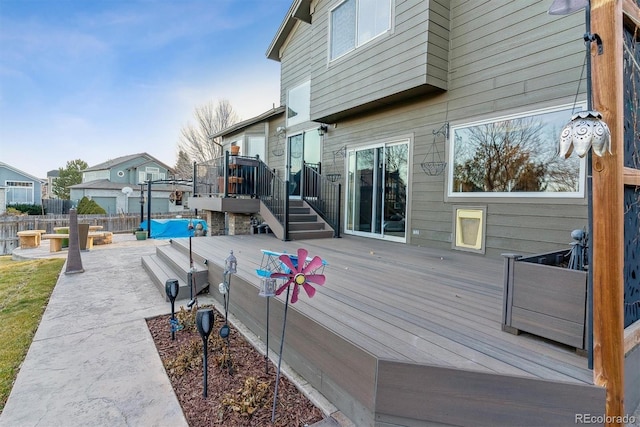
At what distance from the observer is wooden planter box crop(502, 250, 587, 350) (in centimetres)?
182

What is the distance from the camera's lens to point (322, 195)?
26.3 ft

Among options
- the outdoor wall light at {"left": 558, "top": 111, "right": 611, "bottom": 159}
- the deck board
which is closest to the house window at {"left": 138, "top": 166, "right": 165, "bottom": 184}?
the deck board

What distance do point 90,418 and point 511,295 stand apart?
9.70ft

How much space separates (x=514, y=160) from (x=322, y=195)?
14.5 ft

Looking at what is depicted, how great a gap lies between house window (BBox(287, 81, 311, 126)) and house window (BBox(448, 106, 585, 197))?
482cm

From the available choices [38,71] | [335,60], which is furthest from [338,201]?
[38,71]

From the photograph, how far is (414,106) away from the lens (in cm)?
595

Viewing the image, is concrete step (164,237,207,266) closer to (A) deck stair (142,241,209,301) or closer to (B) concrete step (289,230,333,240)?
(A) deck stair (142,241,209,301)

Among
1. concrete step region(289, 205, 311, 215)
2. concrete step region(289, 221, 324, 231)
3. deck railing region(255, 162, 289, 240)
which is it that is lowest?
concrete step region(289, 221, 324, 231)

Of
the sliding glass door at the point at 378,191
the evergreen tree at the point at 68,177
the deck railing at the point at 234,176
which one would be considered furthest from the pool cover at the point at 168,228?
the evergreen tree at the point at 68,177

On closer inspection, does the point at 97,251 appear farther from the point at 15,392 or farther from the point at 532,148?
the point at 532,148

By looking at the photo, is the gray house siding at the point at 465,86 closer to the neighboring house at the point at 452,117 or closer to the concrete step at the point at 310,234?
the neighboring house at the point at 452,117

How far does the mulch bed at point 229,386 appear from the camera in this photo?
2.11 metres

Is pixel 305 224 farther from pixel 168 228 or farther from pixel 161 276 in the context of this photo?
pixel 168 228
